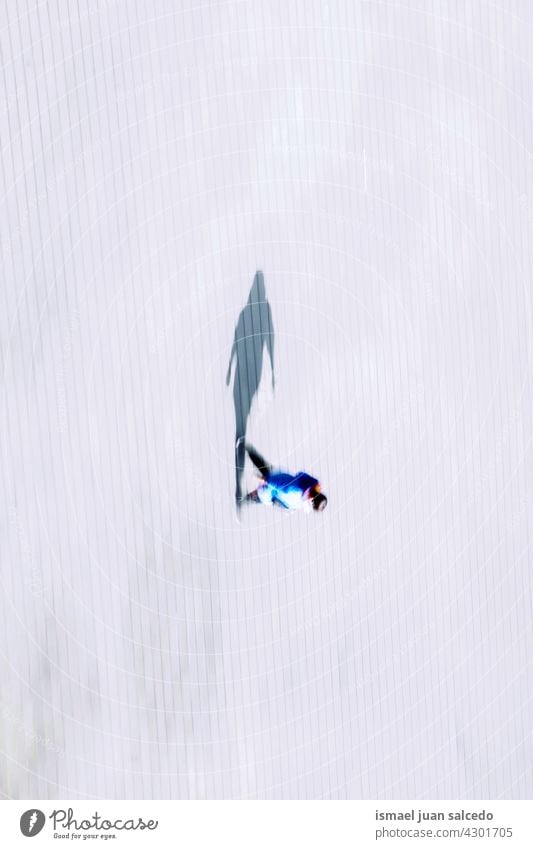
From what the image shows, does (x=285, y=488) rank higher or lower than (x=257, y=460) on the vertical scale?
lower

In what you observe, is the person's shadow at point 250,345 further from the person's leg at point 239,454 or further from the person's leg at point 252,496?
the person's leg at point 252,496

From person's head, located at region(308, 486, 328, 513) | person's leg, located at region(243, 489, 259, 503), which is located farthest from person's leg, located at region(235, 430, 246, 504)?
person's head, located at region(308, 486, 328, 513)

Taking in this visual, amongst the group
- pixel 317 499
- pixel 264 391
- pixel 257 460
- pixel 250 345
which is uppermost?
pixel 250 345

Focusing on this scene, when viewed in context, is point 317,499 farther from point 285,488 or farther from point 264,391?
point 264,391

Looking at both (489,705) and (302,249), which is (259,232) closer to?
(302,249)

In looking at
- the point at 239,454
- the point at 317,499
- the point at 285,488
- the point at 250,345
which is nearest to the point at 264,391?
the point at 250,345

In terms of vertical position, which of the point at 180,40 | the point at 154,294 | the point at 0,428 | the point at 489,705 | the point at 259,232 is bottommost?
the point at 489,705

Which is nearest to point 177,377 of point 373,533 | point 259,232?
point 259,232
